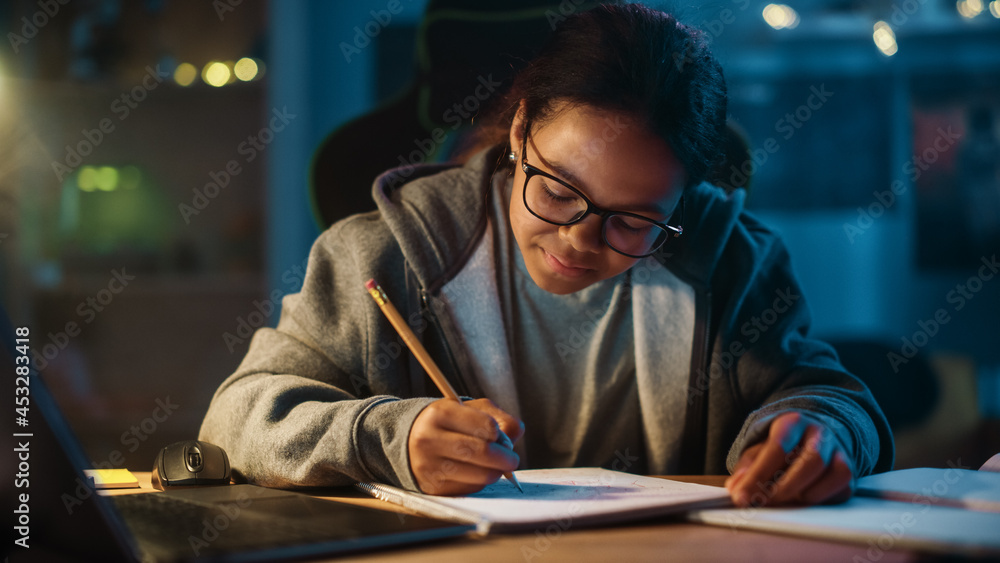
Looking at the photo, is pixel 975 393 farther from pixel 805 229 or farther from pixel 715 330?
pixel 715 330

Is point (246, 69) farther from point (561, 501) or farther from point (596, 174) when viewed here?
point (561, 501)

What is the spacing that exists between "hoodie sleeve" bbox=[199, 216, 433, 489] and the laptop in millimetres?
129

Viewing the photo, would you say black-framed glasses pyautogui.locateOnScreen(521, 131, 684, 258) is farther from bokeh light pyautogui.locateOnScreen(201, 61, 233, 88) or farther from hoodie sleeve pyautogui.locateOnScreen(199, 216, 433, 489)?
bokeh light pyautogui.locateOnScreen(201, 61, 233, 88)

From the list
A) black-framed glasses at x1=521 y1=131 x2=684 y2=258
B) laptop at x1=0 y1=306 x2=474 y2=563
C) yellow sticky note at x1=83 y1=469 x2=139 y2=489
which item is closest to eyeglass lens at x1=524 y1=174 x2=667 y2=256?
black-framed glasses at x1=521 y1=131 x2=684 y2=258

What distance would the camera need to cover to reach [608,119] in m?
0.94

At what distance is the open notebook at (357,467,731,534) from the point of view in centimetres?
65

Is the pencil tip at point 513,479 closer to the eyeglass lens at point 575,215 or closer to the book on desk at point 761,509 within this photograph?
the book on desk at point 761,509

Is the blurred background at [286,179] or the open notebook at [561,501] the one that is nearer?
the open notebook at [561,501]

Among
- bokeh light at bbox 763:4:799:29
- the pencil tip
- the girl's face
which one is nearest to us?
the pencil tip

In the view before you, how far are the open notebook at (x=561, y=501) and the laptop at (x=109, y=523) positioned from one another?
31 mm

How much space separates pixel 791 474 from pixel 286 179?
7.06 ft

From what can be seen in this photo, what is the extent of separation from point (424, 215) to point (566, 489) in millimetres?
464

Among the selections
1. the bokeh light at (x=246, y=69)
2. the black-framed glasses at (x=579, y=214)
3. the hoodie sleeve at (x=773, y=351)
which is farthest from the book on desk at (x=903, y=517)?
the bokeh light at (x=246, y=69)

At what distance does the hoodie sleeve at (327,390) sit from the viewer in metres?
0.81
